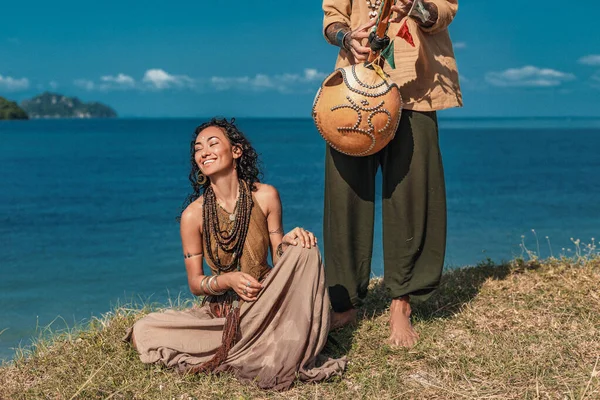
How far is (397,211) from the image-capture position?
13.9 ft

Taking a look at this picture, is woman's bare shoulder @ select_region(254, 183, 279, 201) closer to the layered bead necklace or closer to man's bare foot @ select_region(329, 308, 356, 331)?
the layered bead necklace

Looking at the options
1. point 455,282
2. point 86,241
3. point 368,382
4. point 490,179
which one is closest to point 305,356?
point 368,382

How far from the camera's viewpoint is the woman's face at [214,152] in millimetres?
3873

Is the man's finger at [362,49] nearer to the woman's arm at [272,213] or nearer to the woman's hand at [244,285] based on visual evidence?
the woman's arm at [272,213]

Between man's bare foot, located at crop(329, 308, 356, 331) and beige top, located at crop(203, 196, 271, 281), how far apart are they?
0.75m

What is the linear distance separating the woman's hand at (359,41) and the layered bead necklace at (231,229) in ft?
2.94

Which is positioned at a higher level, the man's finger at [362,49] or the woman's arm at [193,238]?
the man's finger at [362,49]

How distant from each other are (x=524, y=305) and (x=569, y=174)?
21.8 m

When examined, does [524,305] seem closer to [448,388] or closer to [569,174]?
[448,388]

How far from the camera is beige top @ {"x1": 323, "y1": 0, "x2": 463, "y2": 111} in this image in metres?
3.99

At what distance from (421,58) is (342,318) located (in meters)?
1.59

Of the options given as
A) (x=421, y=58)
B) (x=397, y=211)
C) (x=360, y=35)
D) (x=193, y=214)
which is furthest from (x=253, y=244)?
(x=421, y=58)

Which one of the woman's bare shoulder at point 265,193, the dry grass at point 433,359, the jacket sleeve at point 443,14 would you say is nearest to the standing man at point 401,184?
the jacket sleeve at point 443,14

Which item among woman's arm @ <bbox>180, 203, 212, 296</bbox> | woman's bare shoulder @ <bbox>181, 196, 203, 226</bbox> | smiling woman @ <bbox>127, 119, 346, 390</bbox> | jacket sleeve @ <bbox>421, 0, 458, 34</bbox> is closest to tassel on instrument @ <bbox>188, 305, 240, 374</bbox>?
smiling woman @ <bbox>127, 119, 346, 390</bbox>
